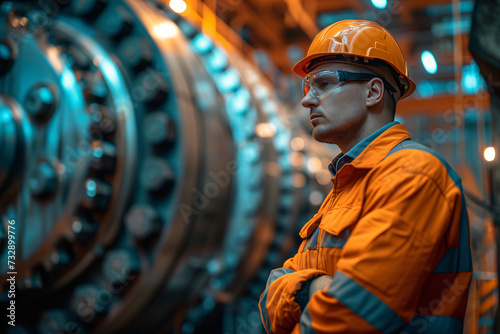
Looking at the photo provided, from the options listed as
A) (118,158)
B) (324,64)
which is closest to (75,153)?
(118,158)

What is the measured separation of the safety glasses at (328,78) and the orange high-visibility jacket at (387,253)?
0.18m

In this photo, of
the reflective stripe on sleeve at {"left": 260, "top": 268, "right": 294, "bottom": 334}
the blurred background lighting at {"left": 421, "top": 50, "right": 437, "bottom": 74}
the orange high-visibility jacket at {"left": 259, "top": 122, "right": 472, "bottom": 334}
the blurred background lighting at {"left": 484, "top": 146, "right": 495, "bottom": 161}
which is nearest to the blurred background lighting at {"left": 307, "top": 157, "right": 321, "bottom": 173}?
the blurred background lighting at {"left": 484, "top": 146, "right": 495, "bottom": 161}

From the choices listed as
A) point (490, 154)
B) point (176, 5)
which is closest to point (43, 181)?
point (490, 154)

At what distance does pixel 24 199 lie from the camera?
2.54 m

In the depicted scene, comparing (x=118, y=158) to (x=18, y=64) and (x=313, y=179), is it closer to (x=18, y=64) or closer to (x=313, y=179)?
(x=18, y=64)

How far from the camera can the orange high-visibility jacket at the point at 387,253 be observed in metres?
1.21

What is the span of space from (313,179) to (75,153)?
3470 mm

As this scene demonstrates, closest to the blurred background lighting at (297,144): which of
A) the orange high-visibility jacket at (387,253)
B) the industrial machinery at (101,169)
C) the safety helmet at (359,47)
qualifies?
the industrial machinery at (101,169)

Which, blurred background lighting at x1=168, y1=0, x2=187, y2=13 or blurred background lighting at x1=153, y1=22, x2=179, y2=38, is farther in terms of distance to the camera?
blurred background lighting at x1=168, y1=0, x2=187, y2=13

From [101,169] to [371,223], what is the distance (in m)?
1.59

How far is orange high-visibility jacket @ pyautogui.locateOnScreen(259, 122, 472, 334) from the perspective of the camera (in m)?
1.21

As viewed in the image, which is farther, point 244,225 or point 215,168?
point 244,225

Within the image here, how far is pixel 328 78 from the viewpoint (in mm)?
1562

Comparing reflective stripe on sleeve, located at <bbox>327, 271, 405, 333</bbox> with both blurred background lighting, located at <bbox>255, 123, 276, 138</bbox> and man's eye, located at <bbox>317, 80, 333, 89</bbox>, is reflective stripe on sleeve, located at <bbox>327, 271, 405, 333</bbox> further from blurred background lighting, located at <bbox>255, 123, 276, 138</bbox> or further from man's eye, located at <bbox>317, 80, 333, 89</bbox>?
blurred background lighting, located at <bbox>255, 123, 276, 138</bbox>
